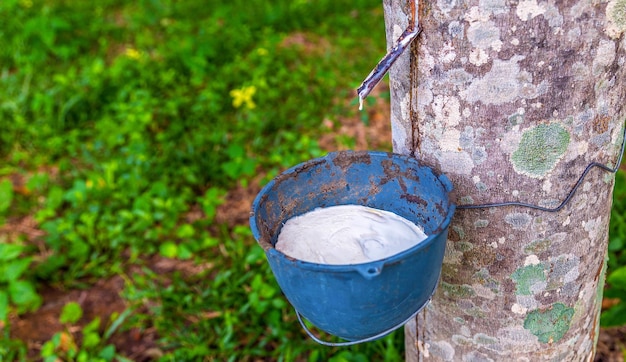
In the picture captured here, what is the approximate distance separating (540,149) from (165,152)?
110 inches

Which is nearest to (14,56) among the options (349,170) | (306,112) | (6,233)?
(6,233)

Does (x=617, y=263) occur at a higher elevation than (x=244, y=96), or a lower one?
lower

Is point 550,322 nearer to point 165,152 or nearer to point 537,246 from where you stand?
point 537,246

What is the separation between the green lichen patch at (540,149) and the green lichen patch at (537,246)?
0.20 meters

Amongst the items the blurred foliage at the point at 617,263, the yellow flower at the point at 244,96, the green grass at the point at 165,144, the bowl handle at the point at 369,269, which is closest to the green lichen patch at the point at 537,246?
the bowl handle at the point at 369,269

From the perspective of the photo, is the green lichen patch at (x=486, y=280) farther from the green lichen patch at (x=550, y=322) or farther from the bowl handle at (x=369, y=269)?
the bowl handle at (x=369, y=269)

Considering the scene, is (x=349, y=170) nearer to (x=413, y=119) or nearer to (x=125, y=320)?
(x=413, y=119)

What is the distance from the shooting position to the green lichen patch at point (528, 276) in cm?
153

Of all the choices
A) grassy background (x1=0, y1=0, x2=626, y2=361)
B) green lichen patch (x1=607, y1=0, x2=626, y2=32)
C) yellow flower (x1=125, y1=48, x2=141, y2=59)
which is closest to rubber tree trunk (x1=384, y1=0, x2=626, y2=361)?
green lichen patch (x1=607, y1=0, x2=626, y2=32)

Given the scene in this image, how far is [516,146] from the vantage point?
1369mm

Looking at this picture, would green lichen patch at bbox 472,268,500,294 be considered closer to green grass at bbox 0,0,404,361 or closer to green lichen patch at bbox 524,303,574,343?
green lichen patch at bbox 524,303,574,343

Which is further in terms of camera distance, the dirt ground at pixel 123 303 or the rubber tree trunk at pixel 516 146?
the dirt ground at pixel 123 303

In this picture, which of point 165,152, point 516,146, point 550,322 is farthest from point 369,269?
point 165,152

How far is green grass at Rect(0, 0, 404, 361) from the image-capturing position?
272 cm
